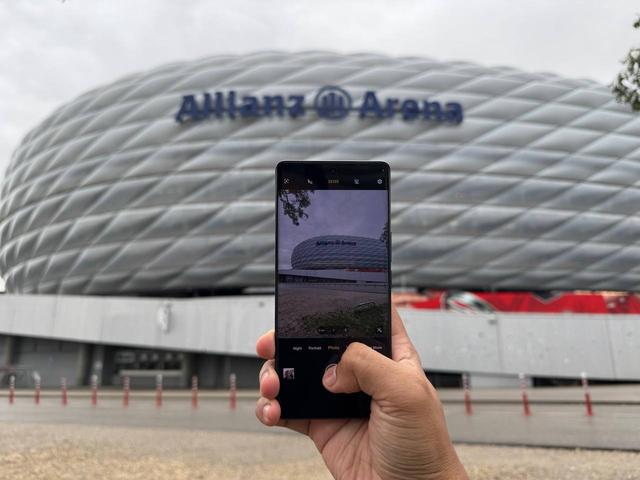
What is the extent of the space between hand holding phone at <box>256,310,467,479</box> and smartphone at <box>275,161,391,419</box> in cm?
7

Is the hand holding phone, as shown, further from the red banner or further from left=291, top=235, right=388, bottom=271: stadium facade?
the red banner

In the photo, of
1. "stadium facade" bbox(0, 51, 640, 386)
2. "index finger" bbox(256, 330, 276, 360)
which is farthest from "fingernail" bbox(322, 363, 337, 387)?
"stadium facade" bbox(0, 51, 640, 386)

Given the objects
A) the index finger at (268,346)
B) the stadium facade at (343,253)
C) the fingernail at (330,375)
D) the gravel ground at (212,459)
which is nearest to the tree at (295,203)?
the stadium facade at (343,253)

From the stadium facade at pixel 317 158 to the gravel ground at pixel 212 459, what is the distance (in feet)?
51.3

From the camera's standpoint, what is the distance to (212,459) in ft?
20.6

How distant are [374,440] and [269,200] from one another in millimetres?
23374

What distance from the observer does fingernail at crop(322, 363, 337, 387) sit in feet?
5.76

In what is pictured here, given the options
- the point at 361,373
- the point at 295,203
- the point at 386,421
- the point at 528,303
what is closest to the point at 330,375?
the point at 361,373

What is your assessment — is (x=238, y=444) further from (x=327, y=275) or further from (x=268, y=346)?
(x=327, y=275)

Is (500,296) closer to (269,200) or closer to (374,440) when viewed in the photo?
(269,200)

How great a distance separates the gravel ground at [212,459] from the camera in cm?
536

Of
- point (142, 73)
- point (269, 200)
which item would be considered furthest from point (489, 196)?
point (142, 73)

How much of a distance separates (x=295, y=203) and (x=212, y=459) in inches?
214

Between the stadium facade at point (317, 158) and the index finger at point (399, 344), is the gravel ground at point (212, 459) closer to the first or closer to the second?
the index finger at point (399, 344)
